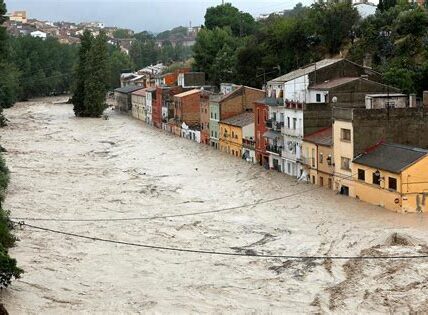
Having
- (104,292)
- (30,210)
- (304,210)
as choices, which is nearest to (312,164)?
(304,210)

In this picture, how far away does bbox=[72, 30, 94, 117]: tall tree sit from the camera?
10050 cm

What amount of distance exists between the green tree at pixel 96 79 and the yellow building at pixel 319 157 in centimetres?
5709

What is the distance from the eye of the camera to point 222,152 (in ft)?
208

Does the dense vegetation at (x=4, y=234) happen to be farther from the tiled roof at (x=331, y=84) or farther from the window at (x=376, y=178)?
the tiled roof at (x=331, y=84)

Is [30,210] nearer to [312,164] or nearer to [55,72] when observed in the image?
[312,164]

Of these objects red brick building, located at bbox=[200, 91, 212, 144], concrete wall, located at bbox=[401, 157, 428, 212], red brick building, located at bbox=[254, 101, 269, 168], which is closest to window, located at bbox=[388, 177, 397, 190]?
concrete wall, located at bbox=[401, 157, 428, 212]

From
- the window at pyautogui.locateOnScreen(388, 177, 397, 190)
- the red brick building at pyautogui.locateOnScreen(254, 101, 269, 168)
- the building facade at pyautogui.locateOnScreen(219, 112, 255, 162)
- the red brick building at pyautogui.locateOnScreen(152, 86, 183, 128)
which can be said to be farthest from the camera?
the red brick building at pyautogui.locateOnScreen(152, 86, 183, 128)

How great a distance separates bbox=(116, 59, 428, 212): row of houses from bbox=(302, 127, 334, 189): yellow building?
56mm

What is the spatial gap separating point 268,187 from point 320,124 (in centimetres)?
561

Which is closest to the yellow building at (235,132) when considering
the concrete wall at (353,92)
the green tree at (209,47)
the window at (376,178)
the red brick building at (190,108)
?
the concrete wall at (353,92)

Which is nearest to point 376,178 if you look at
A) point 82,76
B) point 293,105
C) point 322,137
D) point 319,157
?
point 319,157

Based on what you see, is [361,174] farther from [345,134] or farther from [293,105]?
[293,105]

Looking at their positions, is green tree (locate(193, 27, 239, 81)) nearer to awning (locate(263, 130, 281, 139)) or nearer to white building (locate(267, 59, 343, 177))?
white building (locate(267, 59, 343, 177))

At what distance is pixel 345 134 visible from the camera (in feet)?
136
